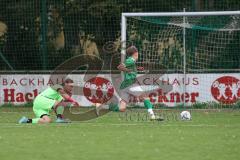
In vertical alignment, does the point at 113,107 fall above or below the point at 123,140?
below

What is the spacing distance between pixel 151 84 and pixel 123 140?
11091mm

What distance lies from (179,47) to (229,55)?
1.72m

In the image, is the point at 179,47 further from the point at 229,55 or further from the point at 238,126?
the point at 238,126

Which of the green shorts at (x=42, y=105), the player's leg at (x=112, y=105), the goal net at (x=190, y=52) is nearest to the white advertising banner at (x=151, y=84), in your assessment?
the goal net at (x=190, y=52)

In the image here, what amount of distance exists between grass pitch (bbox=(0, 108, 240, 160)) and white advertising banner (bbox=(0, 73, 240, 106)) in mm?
4857

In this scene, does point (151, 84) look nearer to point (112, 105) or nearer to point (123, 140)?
point (112, 105)

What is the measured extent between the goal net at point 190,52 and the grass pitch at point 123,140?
4979 mm

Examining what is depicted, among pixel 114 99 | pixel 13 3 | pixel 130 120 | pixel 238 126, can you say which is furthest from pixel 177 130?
pixel 13 3

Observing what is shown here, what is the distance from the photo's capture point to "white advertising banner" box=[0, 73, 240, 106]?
82.9 ft

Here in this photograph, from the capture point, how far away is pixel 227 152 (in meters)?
12.9

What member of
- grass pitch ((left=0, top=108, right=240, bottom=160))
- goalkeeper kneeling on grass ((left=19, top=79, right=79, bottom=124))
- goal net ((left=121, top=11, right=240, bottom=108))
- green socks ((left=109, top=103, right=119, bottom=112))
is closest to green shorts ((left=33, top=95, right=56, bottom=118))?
goalkeeper kneeling on grass ((left=19, top=79, right=79, bottom=124))

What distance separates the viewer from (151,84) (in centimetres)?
2581

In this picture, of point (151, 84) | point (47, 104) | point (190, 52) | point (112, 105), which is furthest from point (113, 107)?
point (47, 104)

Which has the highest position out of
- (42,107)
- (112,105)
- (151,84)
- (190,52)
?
(190,52)
